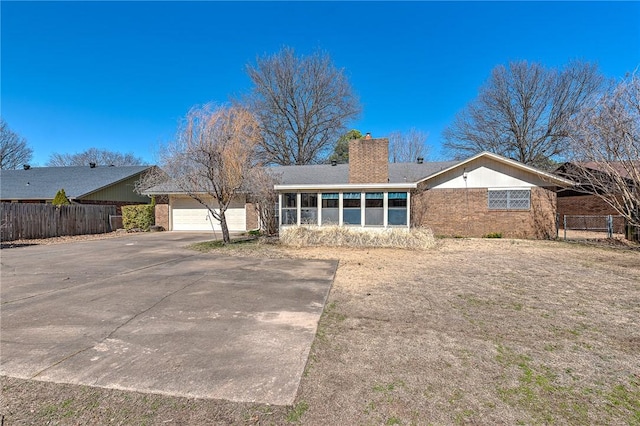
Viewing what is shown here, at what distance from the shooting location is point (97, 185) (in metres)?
21.2

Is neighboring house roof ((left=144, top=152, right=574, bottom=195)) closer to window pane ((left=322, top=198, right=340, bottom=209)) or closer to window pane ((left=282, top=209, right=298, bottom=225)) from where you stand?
window pane ((left=282, top=209, right=298, bottom=225))

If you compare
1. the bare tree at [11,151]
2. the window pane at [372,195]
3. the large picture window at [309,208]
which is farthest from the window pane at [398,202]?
the bare tree at [11,151]

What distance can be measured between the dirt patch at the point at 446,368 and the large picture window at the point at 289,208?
24.5ft

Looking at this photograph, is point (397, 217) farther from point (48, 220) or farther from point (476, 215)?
point (48, 220)

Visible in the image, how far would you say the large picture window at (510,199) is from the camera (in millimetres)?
14219

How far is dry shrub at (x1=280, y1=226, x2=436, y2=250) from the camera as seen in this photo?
444 inches

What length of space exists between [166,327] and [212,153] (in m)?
7.97

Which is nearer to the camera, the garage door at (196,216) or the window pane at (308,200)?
the window pane at (308,200)

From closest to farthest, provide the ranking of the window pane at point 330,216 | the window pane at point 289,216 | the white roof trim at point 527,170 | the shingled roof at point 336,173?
1. the window pane at point 330,216
2. the window pane at point 289,216
3. the white roof trim at point 527,170
4. the shingled roof at point 336,173

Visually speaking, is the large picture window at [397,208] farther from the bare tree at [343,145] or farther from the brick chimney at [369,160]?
the bare tree at [343,145]

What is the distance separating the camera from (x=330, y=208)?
504 inches

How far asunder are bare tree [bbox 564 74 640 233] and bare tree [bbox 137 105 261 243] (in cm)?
1239

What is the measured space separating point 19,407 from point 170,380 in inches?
39.7

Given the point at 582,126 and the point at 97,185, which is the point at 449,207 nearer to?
the point at 582,126
